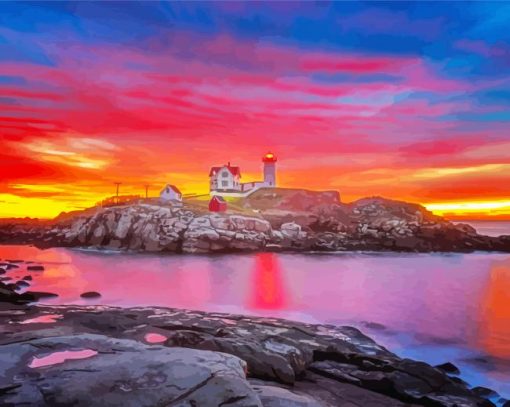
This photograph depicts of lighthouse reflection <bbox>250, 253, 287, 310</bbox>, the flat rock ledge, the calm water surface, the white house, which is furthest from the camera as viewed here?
→ the white house

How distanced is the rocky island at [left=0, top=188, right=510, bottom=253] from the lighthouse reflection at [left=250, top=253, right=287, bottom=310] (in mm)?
4499

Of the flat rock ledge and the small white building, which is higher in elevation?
the small white building

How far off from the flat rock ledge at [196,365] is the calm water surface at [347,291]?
179cm

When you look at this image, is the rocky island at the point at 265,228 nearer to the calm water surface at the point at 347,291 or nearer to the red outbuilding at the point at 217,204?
the red outbuilding at the point at 217,204

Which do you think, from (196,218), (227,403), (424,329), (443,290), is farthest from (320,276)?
(227,403)

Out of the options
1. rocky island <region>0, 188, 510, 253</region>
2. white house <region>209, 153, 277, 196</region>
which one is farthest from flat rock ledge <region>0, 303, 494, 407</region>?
white house <region>209, 153, 277, 196</region>

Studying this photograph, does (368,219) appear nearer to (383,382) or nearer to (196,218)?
(196,218)

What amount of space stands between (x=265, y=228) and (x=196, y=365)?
75.3ft

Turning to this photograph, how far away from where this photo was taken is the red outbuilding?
24.9 m

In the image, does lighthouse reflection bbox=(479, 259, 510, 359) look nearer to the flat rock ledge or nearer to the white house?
the flat rock ledge

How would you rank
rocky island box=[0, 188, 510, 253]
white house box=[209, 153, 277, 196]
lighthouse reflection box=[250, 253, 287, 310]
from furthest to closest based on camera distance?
white house box=[209, 153, 277, 196]
rocky island box=[0, 188, 510, 253]
lighthouse reflection box=[250, 253, 287, 310]

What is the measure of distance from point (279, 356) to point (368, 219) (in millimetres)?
23840

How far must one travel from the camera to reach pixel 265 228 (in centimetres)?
2577

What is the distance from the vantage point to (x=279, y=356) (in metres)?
4.01
